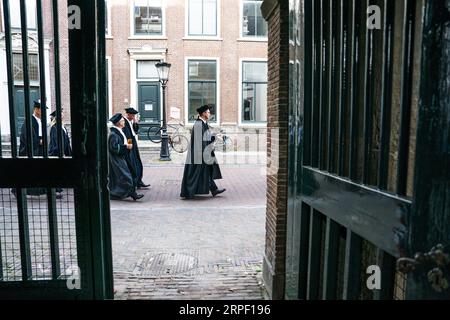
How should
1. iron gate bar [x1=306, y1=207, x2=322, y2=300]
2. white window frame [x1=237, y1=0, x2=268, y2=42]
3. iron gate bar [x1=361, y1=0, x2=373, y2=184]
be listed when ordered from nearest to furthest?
iron gate bar [x1=361, y1=0, x2=373, y2=184] → iron gate bar [x1=306, y1=207, x2=322, y2=300] → white window frame [x1=237, y1=0, x2=268, y2=42]

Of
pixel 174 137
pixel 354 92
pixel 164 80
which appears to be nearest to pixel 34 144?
pixel 354 92

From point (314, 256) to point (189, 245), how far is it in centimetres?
311

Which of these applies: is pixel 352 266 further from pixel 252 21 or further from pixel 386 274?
pixel 252 21

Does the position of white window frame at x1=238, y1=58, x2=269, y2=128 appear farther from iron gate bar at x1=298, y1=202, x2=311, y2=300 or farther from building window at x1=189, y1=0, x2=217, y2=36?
iron gate bar at x1=298, y1=202, x2=311, y2=300

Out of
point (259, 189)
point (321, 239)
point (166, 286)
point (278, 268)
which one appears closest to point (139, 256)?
point (166, 286)

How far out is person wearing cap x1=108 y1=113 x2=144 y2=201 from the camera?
8016 mm

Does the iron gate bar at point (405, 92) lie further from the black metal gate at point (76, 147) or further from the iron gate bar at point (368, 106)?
the black metal gate at point (76, 147)

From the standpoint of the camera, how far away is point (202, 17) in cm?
1922

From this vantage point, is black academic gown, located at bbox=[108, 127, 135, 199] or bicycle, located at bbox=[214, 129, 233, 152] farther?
bicycle, located at bbox=[214, 129, 233, 152]

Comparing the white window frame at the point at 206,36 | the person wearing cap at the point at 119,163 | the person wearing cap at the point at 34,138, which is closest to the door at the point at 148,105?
the white window frame at the point at 206,36

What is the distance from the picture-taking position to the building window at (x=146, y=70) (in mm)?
19328

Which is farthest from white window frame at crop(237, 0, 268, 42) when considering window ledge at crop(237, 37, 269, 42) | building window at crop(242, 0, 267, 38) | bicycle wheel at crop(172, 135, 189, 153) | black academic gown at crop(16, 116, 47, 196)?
black academic gown at crop(16, 116, 47, 196)

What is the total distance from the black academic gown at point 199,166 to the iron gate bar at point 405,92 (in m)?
6.98

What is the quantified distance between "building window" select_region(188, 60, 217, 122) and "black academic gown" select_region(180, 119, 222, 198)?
10.9 meters
